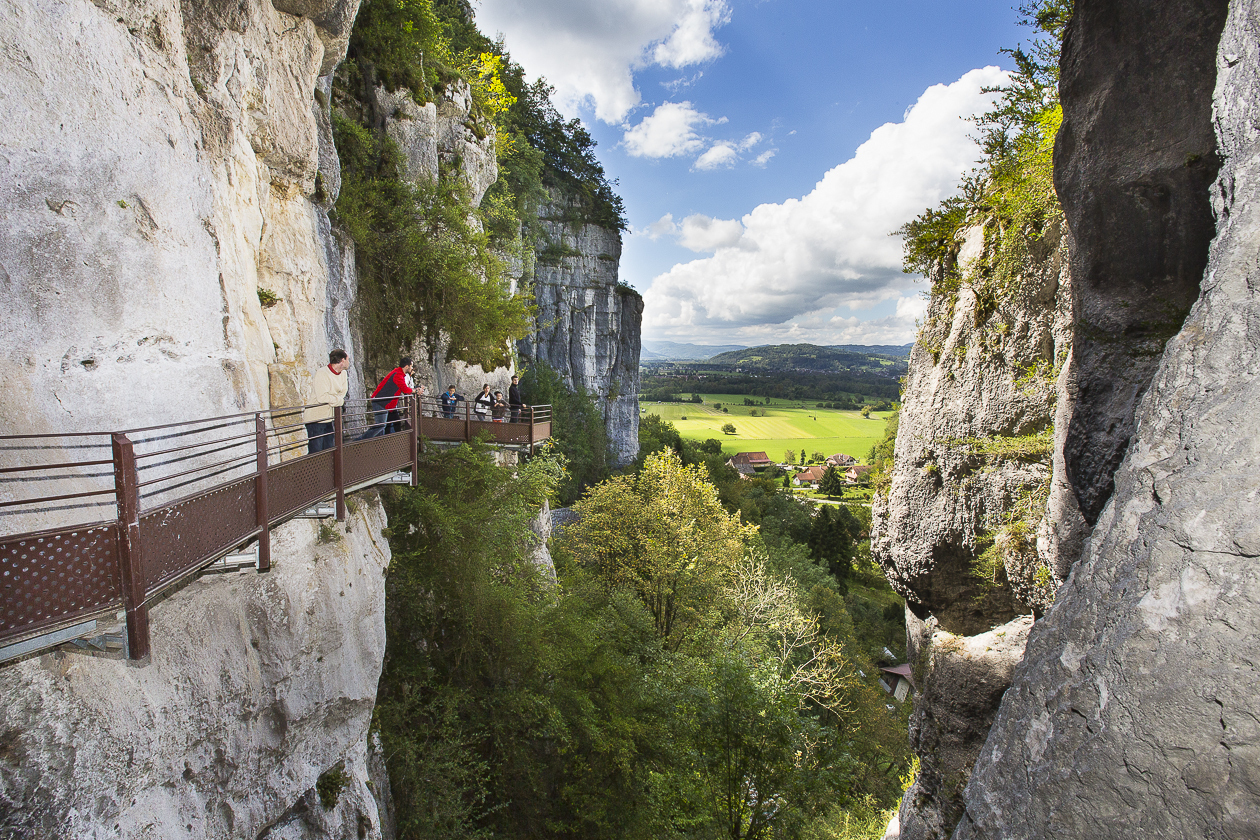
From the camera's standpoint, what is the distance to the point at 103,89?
4.05 metres

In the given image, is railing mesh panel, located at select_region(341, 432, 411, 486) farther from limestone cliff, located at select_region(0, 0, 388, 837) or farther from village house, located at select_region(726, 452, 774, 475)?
village house, located at select_region(726, 452, 774, 475)

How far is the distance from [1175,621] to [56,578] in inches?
245

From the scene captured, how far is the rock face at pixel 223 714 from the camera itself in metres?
3.25

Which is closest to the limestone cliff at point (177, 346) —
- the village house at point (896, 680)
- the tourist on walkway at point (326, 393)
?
the tourist on walkway at point (326, 393)

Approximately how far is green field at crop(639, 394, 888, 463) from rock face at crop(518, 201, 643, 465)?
136 feet

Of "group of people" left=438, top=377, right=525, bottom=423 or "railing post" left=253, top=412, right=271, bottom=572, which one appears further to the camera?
"group of people" left=438, top=377, right=525, bottom=423

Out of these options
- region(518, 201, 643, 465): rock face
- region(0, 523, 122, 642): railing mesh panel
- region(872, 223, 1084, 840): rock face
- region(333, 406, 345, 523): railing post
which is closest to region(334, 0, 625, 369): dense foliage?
region(333, 406, 345, 523): railing post

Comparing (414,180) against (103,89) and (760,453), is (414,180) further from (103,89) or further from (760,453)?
(760,453)

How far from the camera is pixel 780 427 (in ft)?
349

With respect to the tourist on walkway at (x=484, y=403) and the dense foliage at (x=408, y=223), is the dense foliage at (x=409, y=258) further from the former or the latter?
the tourist on walkway at (x=484, y=403)

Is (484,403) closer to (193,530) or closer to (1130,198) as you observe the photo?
(193,530)

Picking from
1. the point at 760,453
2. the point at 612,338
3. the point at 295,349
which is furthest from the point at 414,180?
the point at 760,453

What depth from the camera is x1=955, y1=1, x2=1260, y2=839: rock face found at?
2.22 meters

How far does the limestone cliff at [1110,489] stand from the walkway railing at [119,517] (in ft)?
17.0
